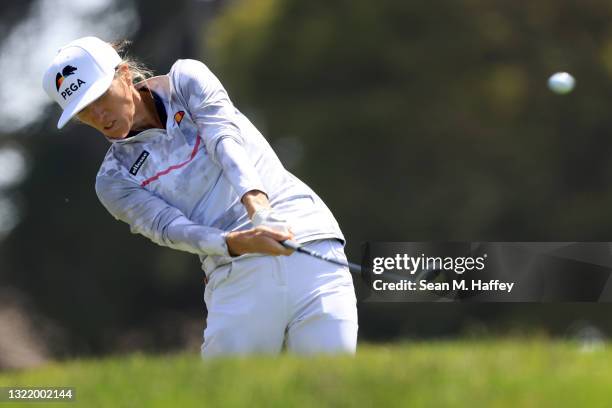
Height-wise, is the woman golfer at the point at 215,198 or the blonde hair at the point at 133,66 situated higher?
the blonde hair at the point at 133,66

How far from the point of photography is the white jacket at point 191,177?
649 cm

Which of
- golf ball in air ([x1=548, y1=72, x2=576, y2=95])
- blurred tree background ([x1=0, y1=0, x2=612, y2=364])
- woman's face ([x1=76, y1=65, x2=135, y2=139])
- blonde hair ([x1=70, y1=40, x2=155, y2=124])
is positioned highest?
blurred tree background ([x1=0, y1=0, x2=612, y2=364])

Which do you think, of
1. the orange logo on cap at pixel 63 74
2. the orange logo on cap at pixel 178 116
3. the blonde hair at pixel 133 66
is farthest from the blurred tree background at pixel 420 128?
the orange logo on cap at pixel 63 74

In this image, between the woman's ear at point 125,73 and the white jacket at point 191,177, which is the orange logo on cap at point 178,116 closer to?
the white jacket at point 191,177

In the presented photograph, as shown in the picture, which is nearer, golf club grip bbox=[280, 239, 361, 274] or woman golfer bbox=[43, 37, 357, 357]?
golf club grip bbox=[280, 239, 361, 274]

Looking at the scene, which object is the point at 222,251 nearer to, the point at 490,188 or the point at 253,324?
the point at 253,324

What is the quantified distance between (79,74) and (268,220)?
995mm

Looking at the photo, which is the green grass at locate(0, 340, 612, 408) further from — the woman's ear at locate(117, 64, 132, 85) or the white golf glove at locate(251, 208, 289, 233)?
the woman's ear at locate(117, 64, 132, 85)

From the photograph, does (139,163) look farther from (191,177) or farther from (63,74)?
(63,74)

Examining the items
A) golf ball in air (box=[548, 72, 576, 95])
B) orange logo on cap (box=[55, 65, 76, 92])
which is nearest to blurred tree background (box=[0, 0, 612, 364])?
golf ball in air (box=[548, 72, 576, 95])

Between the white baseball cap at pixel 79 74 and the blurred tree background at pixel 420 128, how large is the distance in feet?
60.8

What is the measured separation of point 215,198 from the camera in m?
6.56

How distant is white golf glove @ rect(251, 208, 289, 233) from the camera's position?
20.5 feet

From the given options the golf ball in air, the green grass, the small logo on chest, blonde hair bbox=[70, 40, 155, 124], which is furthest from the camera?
the golf ball in air
